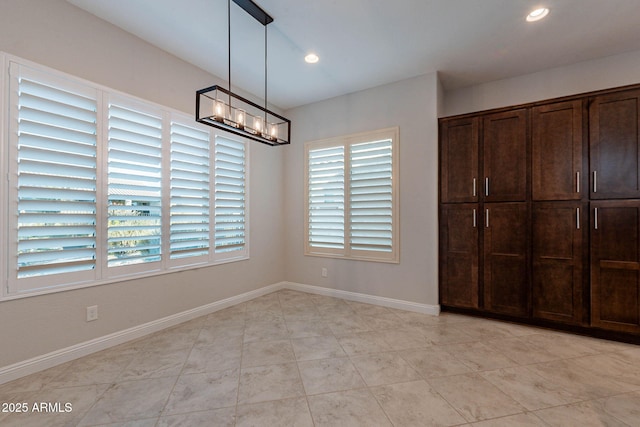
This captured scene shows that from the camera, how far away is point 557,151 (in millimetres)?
2961

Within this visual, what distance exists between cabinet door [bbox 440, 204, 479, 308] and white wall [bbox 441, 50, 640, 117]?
1.51 meters

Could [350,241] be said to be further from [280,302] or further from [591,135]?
[591,135]

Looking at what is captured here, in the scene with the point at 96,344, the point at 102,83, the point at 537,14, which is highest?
the point at 537,14

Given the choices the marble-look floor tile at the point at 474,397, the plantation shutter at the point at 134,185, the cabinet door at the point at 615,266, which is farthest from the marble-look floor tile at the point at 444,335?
the plantation shutter at the point at 134,185

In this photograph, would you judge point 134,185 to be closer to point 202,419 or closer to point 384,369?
point 202,419

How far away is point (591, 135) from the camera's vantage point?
2801mm

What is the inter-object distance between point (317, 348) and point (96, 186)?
8.27 ft

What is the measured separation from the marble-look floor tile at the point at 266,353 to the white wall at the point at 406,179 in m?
1.65

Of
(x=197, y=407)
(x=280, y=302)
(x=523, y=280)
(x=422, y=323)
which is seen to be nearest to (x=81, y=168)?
(x=197, y=407)

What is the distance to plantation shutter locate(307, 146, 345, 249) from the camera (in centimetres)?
420

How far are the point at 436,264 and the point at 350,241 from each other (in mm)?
1208

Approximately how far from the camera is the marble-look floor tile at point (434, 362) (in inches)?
86.8

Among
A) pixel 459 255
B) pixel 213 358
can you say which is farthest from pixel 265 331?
pixel 459 255

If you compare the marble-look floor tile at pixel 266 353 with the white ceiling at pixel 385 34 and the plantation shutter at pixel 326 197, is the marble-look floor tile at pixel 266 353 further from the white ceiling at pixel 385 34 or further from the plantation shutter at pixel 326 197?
the white ceiling at pixel 385 34
